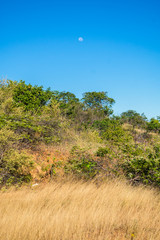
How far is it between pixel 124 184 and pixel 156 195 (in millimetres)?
941

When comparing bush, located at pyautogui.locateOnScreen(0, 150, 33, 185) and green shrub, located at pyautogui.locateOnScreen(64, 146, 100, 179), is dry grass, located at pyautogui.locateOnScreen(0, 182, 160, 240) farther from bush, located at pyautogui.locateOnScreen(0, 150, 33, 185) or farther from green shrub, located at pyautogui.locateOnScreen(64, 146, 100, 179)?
bush, located at pyautogui.locateOnScreen(0, 150, 33, 185)

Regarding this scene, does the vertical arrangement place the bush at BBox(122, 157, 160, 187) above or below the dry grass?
above

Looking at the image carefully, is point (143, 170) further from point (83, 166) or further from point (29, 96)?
point (29, 96)

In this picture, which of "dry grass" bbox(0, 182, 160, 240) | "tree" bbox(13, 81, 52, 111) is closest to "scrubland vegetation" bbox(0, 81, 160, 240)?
"dry grass" bbox(0, 182, 160, 240)

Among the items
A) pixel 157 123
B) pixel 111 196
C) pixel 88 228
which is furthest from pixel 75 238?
pixel 157 123

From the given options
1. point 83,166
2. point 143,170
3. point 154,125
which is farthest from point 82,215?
point 154,125

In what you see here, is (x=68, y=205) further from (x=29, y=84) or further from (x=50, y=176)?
(x=29, y=84)

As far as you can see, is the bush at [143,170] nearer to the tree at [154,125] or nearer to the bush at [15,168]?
the bush at [15,168]

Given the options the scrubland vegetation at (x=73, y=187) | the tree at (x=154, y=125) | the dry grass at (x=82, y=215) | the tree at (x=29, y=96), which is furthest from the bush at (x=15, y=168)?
the tree at (x=154, y=125)

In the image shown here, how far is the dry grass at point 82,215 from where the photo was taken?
9.73 ft

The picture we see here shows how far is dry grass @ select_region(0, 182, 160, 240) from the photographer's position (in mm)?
2967

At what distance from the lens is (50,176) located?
6.66m

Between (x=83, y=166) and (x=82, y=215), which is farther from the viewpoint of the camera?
(x=83, y=166)

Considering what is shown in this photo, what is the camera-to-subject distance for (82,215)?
350 centimetres
